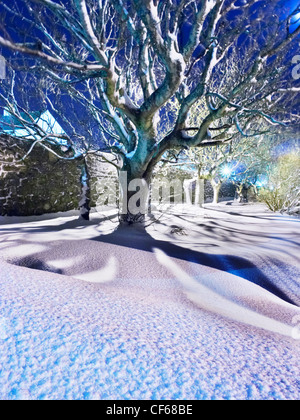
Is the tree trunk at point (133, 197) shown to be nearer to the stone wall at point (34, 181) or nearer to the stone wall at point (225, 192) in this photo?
the stone wall at point (34, 181)

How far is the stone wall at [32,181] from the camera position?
5.88 meters

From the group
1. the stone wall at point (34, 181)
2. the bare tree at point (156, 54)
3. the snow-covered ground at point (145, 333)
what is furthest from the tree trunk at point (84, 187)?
the snow-covered ground at point (145, 333)

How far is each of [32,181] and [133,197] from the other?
158 inches

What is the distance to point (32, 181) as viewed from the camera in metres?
6.43

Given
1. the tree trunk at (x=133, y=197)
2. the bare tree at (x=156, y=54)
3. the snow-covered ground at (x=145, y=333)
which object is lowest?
the snow-covered ground at (x=145, y=333)

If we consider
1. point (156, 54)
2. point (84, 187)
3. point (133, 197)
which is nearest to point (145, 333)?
point (133, 197)

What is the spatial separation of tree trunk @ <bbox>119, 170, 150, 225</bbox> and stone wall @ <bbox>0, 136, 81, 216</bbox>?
7.33ft

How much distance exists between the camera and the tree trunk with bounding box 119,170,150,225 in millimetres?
4422

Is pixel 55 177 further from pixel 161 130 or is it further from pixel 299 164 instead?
pixel 299 164

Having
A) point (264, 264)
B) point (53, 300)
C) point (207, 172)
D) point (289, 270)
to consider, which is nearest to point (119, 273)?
point (53, 300)

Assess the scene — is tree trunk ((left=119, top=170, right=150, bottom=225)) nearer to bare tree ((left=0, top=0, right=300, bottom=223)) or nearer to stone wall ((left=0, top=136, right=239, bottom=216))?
bare tree ((left=0, top=0, right=300, bottom=223))

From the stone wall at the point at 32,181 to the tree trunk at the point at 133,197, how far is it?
2234mm

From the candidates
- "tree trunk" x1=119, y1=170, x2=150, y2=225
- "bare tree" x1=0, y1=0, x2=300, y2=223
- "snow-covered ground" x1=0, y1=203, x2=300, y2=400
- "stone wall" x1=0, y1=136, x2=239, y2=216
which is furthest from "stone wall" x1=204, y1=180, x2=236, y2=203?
"snow-covered ground" x1=0, y1=203, x2=300, y2=400

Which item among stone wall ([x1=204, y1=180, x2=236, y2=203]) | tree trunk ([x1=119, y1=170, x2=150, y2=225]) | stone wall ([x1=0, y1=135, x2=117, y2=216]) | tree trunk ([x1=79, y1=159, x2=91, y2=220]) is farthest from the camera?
stone wall ([x1=204, y1=180, x2=236, y2=203])
